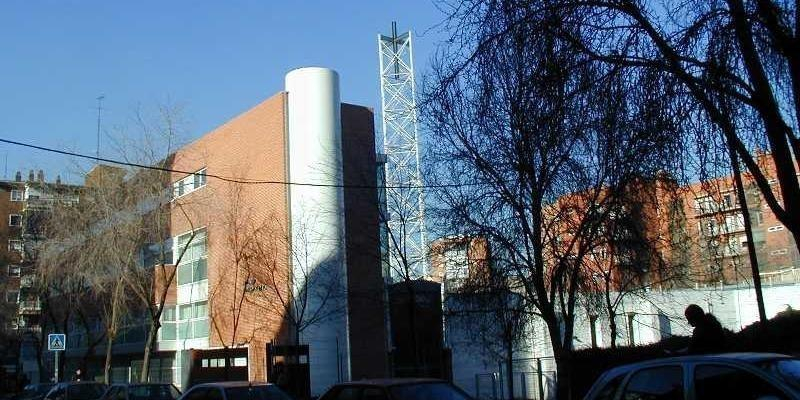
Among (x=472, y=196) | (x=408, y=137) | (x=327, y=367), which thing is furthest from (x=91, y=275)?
(x=472, y=196)

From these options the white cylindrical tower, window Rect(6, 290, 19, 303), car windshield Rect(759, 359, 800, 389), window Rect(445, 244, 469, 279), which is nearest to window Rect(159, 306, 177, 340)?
the white cylindrical tower

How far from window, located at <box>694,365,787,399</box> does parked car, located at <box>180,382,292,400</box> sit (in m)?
9.36

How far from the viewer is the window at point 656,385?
21.7 ft

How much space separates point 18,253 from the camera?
4812cm

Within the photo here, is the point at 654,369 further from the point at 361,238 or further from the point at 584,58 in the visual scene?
the point at 361,238

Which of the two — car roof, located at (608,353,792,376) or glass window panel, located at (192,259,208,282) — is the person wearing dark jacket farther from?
glass window panel, located at (192,259,208,282)

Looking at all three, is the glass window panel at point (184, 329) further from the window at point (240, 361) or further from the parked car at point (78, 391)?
the parked car at point (78, 391)

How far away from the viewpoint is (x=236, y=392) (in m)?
14.2

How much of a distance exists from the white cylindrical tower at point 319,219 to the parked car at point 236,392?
559 inches

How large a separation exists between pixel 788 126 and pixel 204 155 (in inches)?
1232

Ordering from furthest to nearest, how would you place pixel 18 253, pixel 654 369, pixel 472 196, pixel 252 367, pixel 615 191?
1. pixel 18 253
2. pixel 252 367
3. pixel 472 196
4. pixel 615 191
5. pixel 654 369

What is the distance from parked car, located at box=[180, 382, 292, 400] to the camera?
14117 millimetres

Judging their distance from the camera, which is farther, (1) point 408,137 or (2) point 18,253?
(2) point 18,253

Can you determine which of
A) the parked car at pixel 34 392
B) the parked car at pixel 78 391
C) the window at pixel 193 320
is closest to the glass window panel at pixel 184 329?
the window at pixel 193 320
